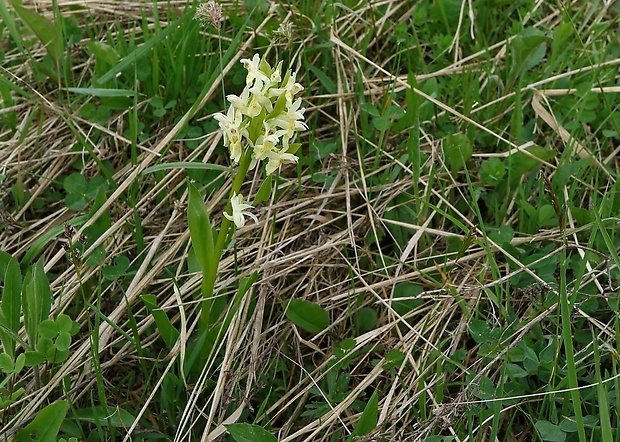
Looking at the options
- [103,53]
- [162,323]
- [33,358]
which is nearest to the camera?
[33,358]

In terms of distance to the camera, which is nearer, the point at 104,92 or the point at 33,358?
the point at 33,358

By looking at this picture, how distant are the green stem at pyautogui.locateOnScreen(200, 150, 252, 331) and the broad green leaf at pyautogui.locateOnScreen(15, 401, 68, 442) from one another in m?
0.39

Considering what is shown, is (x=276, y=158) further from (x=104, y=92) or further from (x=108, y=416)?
(x=104, y=92)

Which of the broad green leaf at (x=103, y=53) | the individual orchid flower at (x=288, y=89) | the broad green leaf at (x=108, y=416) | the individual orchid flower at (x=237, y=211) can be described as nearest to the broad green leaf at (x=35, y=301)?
the broad green leaf at (x=108, y=416)

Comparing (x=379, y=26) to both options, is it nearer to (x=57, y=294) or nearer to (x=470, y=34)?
(x=470, y=34)

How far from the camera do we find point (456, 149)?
214 centimetres

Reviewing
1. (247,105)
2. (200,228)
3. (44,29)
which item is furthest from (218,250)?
(44,29)

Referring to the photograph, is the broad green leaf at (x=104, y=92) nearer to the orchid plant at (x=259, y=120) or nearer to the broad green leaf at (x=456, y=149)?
the orchid plant at (x=259, y=120)

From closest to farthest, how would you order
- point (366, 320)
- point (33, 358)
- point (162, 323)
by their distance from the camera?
point (33, 358) < point (162, 323) < point (366, 320)

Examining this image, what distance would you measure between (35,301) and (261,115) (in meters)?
0.69

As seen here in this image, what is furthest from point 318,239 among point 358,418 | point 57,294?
point 57,294

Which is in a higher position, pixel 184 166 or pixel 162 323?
pixel 184 166

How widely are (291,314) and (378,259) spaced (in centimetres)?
34

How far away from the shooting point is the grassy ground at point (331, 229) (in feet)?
5.66
